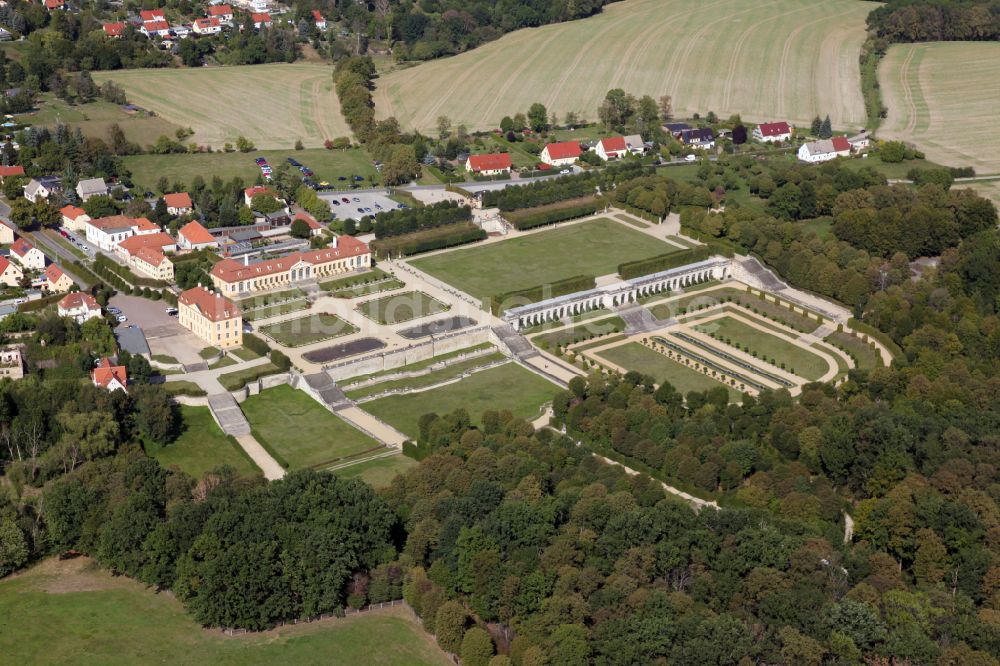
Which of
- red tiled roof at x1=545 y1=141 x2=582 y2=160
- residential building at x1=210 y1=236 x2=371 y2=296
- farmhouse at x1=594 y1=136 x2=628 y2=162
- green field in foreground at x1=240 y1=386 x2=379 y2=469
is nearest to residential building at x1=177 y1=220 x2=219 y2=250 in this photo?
residential building at x1=210 y1=236 x2=371 y2=296

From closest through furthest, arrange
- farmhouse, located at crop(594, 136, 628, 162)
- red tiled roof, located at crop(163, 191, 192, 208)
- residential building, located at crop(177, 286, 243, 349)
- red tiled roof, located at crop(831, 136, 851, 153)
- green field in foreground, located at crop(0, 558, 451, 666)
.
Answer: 1. green field in foreground, located at crop(0, 558, 451, 666)
2. residential building, located at crop(177, 286, 243, 349)
3. red tiled roof, located at crop(163, 191, 192, 208)
4. red tiled roof, located at crop(831, 136, 851, 153)
5. farmhouse, located at crop(594, 136, 628, 162)

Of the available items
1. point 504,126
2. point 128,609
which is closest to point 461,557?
point 128,609

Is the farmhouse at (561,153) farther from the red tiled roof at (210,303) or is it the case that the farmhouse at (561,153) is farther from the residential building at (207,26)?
the residential building at (207,26)

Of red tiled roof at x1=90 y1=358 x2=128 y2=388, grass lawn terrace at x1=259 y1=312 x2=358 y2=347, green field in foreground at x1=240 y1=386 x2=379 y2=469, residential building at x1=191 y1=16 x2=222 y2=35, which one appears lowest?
green field in foreground at x1=240 y1=386 x2=379 y2=469

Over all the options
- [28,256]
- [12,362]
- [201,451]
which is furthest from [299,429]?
[28,256]

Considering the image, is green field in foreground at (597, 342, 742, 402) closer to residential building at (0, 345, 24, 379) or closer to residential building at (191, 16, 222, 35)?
residential building at (0, 345, 24, 379)

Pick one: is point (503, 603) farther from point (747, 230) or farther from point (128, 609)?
point (747, 230)

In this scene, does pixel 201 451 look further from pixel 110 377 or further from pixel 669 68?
pixel 669 68
